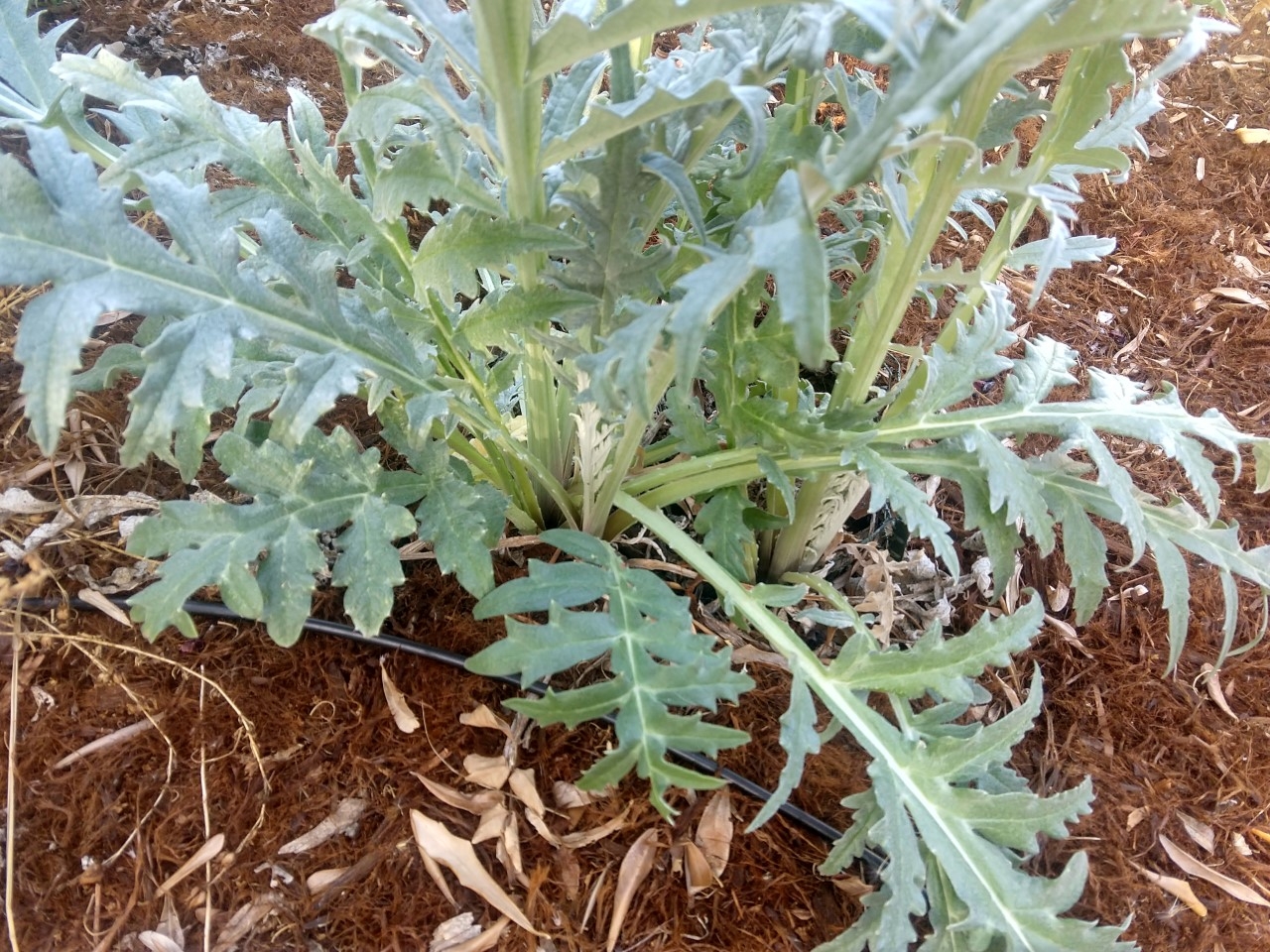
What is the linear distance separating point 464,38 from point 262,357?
1.32 feet

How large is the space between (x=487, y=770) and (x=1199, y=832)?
0.87m

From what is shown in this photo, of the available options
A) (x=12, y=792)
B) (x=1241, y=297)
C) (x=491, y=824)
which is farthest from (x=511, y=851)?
(x=1241, y=297)

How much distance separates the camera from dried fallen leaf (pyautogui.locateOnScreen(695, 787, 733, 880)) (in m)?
0.97

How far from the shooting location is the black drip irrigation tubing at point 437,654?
0.99 m

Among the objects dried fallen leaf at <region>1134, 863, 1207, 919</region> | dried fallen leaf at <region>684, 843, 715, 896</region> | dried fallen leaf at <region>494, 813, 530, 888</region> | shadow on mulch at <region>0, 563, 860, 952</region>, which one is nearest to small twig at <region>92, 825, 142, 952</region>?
shadow on mulch at <region>0, 563, 860, 952</region>

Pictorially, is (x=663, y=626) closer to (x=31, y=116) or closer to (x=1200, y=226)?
(x=31, y=116)

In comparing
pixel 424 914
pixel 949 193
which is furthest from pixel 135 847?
pixel 949 193

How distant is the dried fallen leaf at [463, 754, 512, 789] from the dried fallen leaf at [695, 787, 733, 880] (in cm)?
23

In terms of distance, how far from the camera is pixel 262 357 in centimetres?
92

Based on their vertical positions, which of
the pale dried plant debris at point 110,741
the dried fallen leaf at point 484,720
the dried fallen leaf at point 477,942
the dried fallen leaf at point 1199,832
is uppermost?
the pale dried plant debris at point 110,741

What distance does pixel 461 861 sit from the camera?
0.94 meters

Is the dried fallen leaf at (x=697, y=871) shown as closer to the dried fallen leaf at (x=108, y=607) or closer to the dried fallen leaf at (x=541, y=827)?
the dried fallen leaf at (x=541, y=827)

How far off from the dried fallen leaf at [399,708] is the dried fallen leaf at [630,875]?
286 millimetres

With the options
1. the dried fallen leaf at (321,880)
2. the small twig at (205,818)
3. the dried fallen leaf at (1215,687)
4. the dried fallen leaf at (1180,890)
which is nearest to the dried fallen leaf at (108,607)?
the small twig at (205,818)
